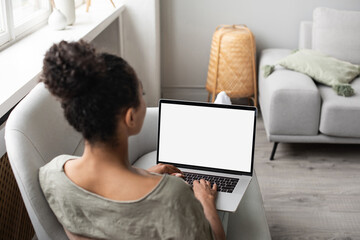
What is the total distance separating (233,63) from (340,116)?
38.4 inches

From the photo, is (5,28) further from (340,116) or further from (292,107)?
(340,116)

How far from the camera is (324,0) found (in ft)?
11.5

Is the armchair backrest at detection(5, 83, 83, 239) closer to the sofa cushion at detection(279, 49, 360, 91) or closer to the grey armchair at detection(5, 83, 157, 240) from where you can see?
the grey armchair at detection(5, 83, 157, 240)

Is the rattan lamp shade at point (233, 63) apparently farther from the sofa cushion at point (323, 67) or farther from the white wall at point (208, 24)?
the sofa cushion at point (323, 67)

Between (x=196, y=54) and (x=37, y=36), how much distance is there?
162cm

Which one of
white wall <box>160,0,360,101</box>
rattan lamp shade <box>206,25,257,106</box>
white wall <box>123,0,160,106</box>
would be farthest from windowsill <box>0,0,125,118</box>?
rattan lamp shade <box>206,25,257,106</box>

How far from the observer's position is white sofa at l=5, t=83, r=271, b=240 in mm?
1141

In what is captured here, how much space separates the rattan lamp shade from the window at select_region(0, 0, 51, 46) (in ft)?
4.07

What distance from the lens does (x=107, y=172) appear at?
102 centimetres

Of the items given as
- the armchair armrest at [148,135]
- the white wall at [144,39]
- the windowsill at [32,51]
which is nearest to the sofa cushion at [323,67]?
the white wall at [144,39]

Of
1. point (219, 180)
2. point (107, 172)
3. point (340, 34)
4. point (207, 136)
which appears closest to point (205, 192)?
point (219, 180)

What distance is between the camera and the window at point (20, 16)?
204 centimetres

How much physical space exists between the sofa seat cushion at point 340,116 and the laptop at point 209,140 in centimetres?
122

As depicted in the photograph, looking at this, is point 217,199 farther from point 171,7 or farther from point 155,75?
point 171,7
